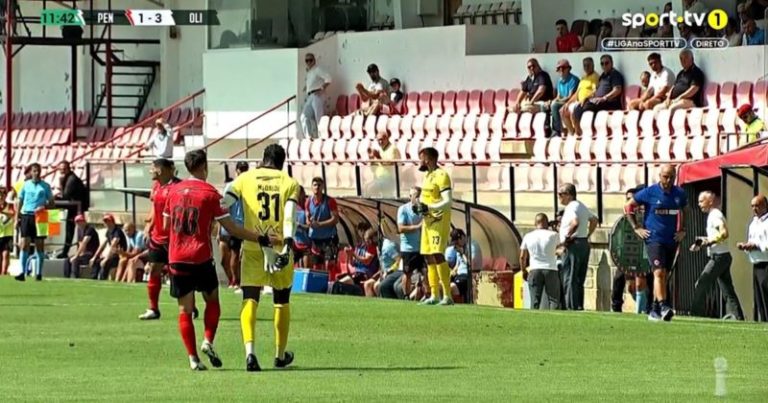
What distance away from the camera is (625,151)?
103 feet

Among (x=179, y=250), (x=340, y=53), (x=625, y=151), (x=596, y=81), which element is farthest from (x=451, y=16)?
(x=179, y=250)

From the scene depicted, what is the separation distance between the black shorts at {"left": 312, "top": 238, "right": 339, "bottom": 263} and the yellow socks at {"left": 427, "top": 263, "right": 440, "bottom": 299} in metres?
5.27

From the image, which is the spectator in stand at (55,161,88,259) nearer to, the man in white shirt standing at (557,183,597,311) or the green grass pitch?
the green grass pitch

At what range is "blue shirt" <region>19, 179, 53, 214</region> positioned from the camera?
105 ft

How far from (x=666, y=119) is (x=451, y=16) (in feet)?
39.5

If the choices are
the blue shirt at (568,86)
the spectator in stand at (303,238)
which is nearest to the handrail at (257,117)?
the blue shirt at (568,86)

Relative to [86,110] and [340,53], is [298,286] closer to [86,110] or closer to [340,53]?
[340,53]

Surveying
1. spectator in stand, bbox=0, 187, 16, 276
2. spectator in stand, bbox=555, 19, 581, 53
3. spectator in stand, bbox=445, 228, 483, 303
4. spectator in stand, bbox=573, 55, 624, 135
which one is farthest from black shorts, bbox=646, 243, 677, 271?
spectator in stand, bbox=0, 187, 16, 276

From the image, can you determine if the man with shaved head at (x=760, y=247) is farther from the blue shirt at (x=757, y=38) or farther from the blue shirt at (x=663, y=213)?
the blue shirt at (x=757, y=38)

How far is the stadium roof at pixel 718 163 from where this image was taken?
2511cm

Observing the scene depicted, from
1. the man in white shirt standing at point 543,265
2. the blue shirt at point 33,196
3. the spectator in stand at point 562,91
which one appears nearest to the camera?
the man in white shirt standing at point 543,265

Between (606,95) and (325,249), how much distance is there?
606 cm

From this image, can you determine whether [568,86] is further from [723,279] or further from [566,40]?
[723,279]

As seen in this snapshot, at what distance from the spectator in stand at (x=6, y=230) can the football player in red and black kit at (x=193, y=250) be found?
19.5 meters
